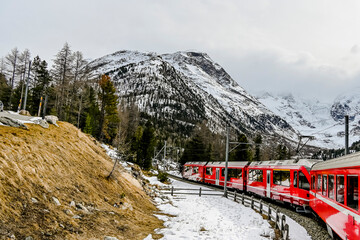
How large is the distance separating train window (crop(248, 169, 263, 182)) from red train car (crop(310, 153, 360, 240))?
11.9 meters

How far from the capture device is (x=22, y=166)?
32.6 ft

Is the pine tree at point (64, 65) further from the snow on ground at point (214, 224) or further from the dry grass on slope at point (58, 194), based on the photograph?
the snow on ground at point (214, 224)

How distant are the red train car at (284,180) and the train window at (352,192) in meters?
10.0

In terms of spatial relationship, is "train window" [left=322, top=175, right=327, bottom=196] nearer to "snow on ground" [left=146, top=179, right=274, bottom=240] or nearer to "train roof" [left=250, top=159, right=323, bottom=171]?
"snow on ground" [left=146, top=179, right=274, bottom=240]

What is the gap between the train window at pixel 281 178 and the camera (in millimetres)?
20422

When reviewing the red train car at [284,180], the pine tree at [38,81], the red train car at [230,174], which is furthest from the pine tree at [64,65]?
the red train car at [284,180]

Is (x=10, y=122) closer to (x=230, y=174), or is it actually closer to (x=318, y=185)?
(x=318, y=185)

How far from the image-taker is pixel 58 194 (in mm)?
10336

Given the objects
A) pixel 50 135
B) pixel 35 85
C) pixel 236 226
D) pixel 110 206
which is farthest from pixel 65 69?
pixel 236 226

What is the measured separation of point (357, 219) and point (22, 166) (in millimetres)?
10452

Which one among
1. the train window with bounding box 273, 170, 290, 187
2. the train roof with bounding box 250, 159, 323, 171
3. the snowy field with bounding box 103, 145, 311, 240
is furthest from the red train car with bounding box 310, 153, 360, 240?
the train window with bounding box 273, 170, 290, 187

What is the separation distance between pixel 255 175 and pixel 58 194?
1943 centimetres

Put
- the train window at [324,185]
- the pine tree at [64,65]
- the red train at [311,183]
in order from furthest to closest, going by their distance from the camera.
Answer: the pine tree at [64,65] < the train window at [324,185] < the red train at [311,183]

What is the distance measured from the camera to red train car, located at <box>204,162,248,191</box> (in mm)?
29359
